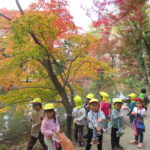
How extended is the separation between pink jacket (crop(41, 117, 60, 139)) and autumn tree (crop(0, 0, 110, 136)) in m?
1.93

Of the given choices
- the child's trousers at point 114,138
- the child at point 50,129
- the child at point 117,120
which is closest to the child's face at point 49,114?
the child at point 50,129

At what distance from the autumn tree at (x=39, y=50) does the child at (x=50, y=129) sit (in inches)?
68.9

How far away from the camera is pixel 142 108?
447cm

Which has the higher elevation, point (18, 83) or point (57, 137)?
point (18, 83)

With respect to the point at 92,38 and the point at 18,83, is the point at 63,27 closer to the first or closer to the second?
the point at 92,38

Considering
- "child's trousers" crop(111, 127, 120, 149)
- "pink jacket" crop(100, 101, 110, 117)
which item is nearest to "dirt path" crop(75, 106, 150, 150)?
"child's trousers" crop(111, 127, 120, 149)

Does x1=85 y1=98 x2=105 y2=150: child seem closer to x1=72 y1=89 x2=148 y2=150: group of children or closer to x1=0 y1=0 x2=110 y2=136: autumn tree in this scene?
x1=72 y1=89 x2=148 y2=150: group of children

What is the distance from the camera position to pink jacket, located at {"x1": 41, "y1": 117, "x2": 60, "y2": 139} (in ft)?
11.9

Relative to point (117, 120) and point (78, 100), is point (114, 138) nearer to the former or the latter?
point (117, 120)

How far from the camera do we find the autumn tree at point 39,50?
4.51m

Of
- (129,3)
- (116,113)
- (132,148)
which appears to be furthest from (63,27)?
(129,3)

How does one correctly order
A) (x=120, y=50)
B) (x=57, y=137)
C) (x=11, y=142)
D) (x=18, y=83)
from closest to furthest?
(x=57, y=137), (x=18, y=83), (x=11, y=142), (x=120, y=50)

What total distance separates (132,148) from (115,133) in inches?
28.2

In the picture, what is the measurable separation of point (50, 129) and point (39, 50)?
7.32ft
